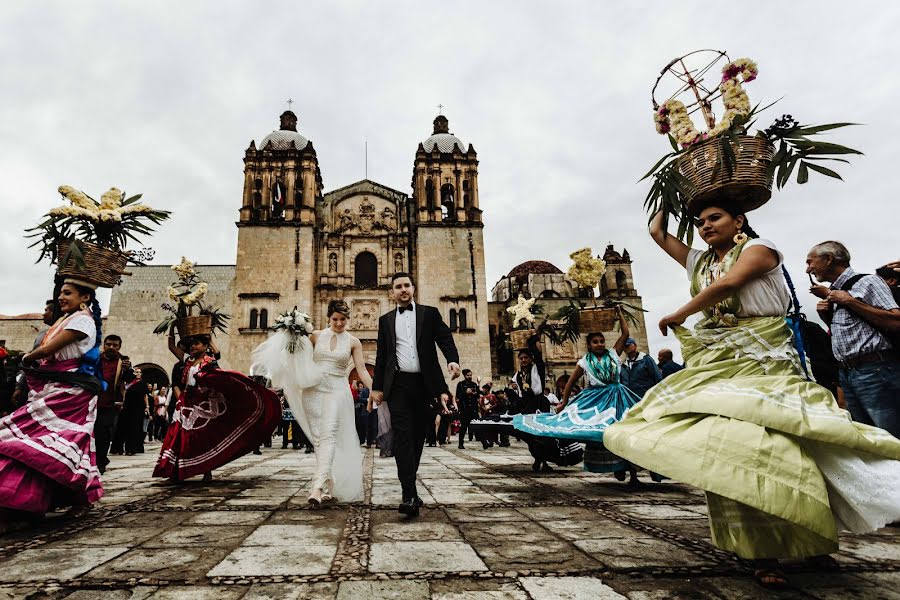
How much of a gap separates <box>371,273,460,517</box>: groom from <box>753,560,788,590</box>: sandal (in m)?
2.09

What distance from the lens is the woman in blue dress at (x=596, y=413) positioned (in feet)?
15.7

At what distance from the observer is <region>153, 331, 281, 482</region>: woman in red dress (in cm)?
514

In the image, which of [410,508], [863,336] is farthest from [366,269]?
[863,336]

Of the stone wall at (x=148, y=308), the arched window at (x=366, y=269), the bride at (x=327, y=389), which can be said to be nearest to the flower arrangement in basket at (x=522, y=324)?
the bride at (x=327, y=389)

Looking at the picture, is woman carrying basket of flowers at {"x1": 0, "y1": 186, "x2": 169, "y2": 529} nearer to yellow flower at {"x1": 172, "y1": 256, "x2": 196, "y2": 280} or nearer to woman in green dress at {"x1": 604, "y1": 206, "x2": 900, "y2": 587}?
yellow flower at {"x1": 172, "y1": 256, "x2": 196, "y2": 280}

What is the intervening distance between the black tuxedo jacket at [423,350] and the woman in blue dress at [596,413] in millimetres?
1629

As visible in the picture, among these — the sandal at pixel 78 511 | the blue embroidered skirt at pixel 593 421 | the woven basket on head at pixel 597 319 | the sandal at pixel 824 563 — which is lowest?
the sandal at pixel 824 563

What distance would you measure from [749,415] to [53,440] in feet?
13.5

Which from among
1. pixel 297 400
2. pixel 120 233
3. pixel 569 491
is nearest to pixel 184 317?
pixel 120 233

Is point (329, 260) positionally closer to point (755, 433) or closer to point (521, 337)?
point (521, 337)

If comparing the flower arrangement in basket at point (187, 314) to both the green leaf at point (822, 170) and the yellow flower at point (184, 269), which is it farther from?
the green leaf at point (822, 170)

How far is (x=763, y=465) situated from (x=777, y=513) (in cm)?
16

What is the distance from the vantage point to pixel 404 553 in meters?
2.44

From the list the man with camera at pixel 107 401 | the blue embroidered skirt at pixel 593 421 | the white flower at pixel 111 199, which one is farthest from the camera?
→ the man with camera at pixel 107 401
